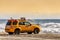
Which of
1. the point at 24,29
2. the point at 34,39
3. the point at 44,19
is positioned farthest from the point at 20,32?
the point at 44,19

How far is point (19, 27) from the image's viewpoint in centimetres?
2986

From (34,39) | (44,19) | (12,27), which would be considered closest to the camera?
(34,39)

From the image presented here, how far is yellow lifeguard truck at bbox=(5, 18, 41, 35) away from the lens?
2957cm

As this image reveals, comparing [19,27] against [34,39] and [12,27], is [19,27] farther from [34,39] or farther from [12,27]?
[34,39]

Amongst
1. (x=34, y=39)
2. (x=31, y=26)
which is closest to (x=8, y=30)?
(x=31, y=26)

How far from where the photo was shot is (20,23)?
99.2 ft

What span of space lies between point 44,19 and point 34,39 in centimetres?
5933

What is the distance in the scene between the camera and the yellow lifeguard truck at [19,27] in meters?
29.6

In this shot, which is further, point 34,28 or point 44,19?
point 44,19

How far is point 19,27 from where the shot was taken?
98.0ft

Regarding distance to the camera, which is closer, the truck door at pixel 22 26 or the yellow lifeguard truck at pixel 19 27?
the yellow lifeguard truck at pixel 19 27

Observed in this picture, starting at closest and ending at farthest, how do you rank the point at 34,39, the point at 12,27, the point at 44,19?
the point at 34,39 < the point at 12,27 < the point at 44,19

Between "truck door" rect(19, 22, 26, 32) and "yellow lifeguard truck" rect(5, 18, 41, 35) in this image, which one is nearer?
"yellow lifeguard truck" rect(5, 18, 41, 35)

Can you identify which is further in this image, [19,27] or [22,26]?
[22,26]
